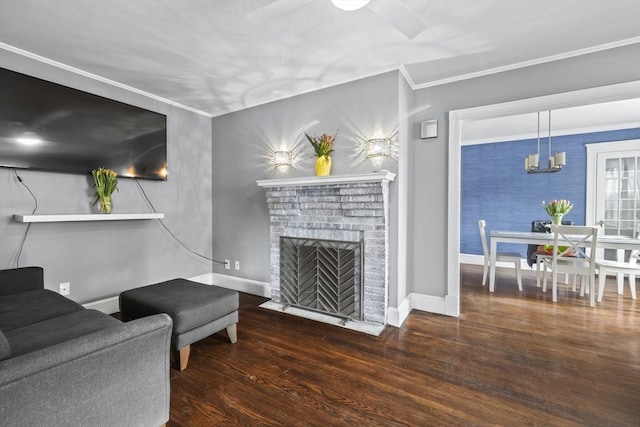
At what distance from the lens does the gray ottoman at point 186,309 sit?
6.54ft

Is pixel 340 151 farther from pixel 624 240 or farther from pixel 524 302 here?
pixel 624 240

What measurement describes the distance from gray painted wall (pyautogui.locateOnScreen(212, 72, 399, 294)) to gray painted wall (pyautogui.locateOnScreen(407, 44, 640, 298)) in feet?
1.79

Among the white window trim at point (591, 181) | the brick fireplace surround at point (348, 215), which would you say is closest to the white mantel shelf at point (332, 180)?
the brick fireplace surround at point (348, 215)

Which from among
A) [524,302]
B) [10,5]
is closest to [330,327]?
[524,302]

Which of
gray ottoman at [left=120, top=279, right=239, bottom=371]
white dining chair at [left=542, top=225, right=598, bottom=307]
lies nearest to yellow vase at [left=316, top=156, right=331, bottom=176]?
gray ottoman at [left=120, top=279, right=239, bottom=371]

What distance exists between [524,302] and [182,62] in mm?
4571

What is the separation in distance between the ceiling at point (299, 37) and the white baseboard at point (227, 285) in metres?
2.35

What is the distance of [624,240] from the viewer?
3547mm

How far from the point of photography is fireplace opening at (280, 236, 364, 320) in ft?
9.55

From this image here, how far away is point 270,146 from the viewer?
3584 millimetres

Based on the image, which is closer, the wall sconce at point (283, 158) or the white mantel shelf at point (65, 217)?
the white mantel shelf at point (65, 217)

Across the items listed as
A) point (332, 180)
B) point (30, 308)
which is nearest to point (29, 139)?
point (30, 308)

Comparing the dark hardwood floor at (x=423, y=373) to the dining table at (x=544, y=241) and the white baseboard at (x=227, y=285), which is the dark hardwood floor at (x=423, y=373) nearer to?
the white baseboard at (x=227, y=285)

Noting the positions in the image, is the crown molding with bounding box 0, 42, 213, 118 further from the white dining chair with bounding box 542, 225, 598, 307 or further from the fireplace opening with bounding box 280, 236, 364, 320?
the white dining chair with bounding box 542, 225, 598, 307
